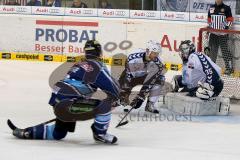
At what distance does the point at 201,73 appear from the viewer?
9.14 metres

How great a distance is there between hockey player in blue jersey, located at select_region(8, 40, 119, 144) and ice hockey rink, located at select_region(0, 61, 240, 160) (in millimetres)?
245

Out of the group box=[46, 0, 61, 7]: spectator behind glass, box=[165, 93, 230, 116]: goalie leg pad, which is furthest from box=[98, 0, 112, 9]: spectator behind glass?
box=[165, 93, 230, 116]: goalie leg pad

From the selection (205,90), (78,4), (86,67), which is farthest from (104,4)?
(86,67)

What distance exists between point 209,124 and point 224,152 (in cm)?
184

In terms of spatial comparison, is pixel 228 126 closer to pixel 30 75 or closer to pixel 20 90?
pixel 20 90

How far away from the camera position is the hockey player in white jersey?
8992mm

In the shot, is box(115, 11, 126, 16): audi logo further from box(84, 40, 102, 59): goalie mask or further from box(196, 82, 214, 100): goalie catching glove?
box(84, 40, 102, 59): goalie mask

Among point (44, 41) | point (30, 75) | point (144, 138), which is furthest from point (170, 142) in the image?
point (44, 41)

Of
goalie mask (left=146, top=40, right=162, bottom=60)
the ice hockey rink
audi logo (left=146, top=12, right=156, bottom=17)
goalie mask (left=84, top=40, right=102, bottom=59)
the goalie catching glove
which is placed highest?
audi logo (left=146, top=12, right=156, bottom=17)

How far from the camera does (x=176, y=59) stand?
523 inches

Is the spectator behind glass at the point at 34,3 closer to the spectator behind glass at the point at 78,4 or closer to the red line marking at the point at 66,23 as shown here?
the red line marking at the point at 66,23

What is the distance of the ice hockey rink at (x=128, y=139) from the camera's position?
625cm

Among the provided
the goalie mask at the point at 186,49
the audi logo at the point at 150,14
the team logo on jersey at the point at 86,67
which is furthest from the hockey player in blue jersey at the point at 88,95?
the audi logo at the point at 150,14

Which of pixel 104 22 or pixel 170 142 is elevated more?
pixel 104 22
